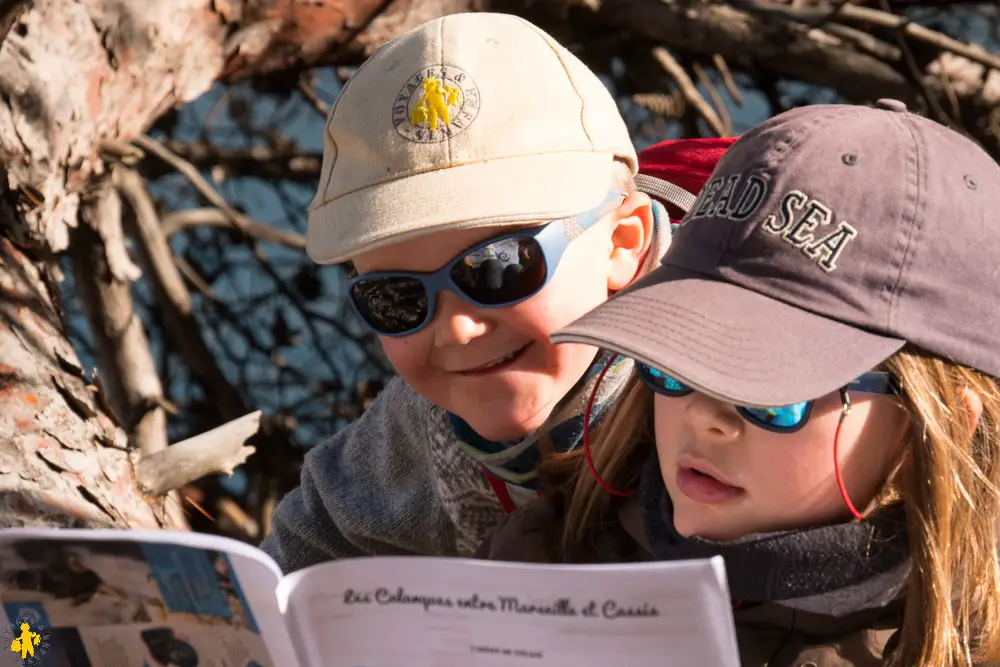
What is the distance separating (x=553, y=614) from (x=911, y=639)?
37 cm

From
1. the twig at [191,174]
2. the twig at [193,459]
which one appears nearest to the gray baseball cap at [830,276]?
the twig at [193,459]

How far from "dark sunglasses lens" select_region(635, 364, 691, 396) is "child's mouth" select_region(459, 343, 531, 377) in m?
0.36

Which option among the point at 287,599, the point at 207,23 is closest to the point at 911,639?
the point at 287,599

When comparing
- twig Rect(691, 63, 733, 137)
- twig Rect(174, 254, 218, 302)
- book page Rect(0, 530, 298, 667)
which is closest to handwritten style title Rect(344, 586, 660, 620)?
book page Rect(0, 530, 298, 667)

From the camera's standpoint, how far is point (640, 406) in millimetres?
1604

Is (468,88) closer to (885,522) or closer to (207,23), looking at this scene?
(885,522)

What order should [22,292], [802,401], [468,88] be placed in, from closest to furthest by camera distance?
[802,401] → [468,88] → [22,292]

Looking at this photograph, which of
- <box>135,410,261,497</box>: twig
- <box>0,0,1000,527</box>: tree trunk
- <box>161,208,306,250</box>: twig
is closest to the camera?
<box>0,0,1000,527</box>: tree trunk

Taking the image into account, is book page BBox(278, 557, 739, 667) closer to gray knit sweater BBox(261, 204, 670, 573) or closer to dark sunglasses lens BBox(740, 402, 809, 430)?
dark sunglasses lens BBox(740, 402, 809, 430)

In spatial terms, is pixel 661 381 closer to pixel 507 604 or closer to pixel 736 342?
pixel 736 342

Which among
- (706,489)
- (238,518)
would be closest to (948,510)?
(706,489)

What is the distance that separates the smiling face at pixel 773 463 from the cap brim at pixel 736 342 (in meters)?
0.05

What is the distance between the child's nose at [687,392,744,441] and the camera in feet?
4.34

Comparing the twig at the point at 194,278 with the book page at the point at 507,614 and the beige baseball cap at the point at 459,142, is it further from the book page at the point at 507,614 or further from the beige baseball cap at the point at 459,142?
the book page at the point at 507,614
